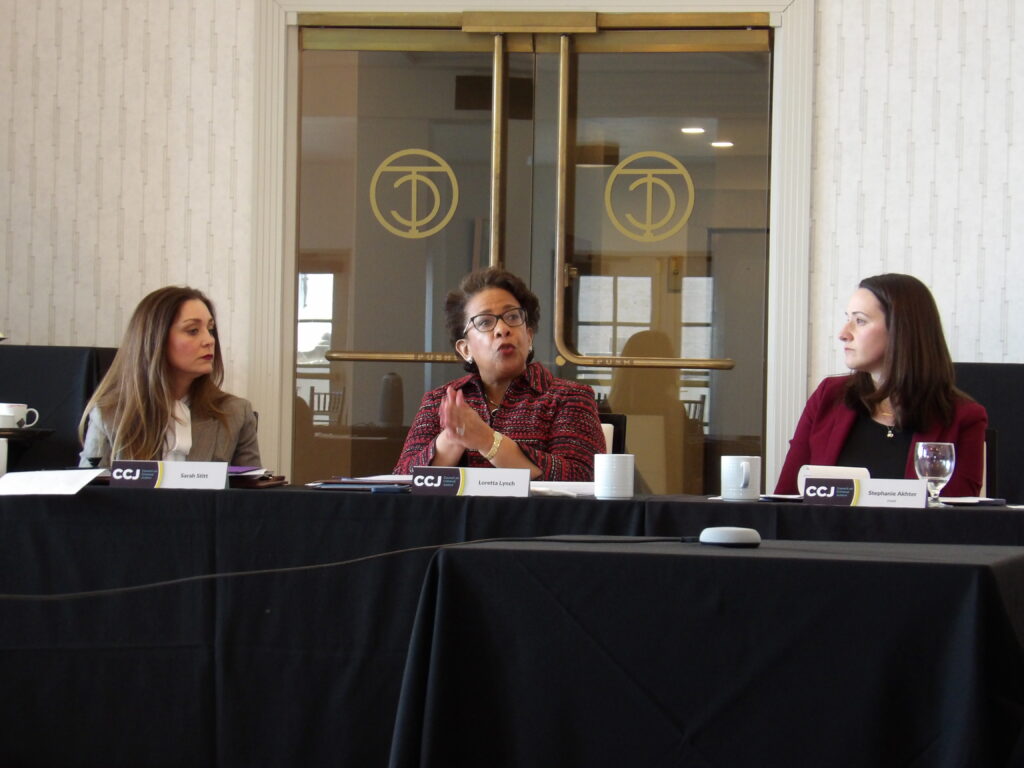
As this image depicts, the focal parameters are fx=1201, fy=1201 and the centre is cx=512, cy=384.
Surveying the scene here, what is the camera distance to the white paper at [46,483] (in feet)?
6.72

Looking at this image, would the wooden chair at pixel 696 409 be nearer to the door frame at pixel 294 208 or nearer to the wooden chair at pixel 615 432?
the door frame at pixel 294 208

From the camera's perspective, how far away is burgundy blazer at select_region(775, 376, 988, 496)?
275cm

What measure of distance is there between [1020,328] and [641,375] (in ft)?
4.43

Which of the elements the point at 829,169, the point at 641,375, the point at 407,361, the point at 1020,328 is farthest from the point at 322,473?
the point at 1020,328

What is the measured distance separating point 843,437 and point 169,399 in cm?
164

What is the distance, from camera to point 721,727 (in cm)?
125

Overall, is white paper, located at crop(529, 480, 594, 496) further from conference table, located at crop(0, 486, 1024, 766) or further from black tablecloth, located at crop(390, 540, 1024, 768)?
black tablecloth, located at crop(390, 540, 1024, 768)

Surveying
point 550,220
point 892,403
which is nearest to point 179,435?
point 892,403

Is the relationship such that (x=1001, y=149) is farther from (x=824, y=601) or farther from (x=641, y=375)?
(x=824, y=601)

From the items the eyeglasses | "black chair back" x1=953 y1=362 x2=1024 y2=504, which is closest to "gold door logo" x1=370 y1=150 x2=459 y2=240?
the eyeglasses

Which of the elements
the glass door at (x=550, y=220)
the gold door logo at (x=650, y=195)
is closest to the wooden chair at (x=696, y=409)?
the glass door at (x=550, y=220)

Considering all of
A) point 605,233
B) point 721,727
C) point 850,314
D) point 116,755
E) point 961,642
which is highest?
point 605,233

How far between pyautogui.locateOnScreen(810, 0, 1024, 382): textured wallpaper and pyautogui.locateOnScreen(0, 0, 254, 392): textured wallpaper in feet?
7.09

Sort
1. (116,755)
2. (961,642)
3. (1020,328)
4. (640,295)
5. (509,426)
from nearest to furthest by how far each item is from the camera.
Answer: (961,642), (116,755), (509,426), (1020,328), (640,295)
